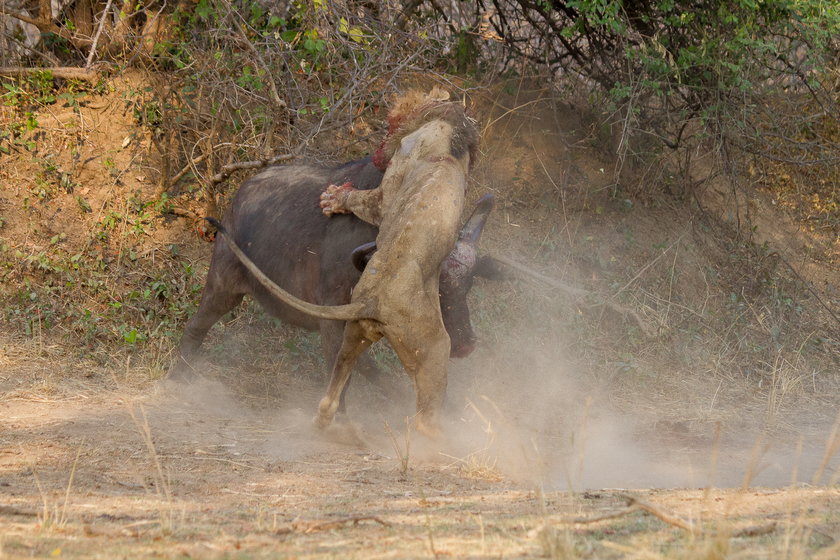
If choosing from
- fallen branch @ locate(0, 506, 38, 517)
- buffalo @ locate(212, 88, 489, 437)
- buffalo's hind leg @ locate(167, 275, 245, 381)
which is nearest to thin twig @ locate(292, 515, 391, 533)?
fallen branch @ locate(0, 506, 38, 517)

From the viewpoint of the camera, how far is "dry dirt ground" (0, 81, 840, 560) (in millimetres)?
3377

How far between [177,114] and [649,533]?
698 centimetres

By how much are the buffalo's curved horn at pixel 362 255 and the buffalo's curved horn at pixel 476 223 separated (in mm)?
622

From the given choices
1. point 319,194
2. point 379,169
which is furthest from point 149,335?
point 379,169

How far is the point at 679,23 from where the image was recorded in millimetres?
8461

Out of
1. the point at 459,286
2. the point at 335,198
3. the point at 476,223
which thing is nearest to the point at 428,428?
the point at 459,286

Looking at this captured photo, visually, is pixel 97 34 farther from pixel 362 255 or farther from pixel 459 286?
pixel 459 286

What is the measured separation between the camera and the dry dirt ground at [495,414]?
3377mm

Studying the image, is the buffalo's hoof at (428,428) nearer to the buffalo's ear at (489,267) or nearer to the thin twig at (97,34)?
the buffalo's ear at (489,267)

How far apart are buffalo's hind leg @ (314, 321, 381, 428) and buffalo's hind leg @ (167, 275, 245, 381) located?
70.8 inches

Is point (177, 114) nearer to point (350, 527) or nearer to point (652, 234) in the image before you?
point (652, 234)

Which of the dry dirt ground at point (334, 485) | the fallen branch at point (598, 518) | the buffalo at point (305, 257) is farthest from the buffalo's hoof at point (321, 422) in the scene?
the fallen branch at point (598, 518)

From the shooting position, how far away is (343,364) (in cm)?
519

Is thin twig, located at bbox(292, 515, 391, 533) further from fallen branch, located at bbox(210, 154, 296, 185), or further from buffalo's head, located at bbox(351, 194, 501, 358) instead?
fallen branch, located at bbox(210, 154, 296, 185)
